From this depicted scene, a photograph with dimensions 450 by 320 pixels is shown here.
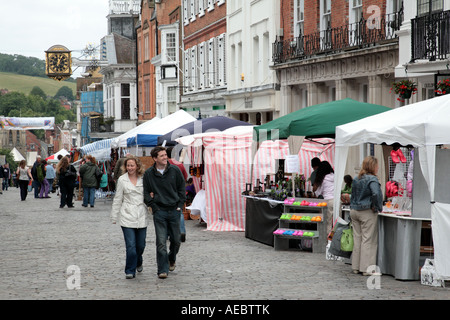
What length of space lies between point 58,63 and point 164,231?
42.3 meters

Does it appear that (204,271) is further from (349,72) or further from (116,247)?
(349,72)

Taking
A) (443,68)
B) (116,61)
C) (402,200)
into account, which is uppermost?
(116,61)

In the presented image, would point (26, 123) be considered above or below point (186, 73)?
below

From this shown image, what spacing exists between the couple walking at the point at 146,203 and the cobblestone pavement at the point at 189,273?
0.37 m

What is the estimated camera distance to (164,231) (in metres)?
12.5

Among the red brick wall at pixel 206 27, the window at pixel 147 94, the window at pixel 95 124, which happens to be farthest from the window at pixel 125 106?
the red brick wall at pixel 206 27

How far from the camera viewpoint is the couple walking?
40.4ft

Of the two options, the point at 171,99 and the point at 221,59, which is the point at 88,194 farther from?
the point at 171,99

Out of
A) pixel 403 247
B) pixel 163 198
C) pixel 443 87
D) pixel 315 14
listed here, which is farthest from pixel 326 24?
pixel 163 198

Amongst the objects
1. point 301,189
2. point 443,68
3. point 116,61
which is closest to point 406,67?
point 443,68

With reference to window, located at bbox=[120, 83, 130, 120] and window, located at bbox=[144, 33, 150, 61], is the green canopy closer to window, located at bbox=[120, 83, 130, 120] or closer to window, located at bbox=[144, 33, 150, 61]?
window, located at bbox=[144, 33, 150, 61]

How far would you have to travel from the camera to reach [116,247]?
54.5 ft

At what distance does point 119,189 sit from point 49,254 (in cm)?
377
